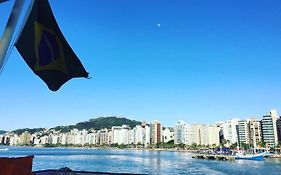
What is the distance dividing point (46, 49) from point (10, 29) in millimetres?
457

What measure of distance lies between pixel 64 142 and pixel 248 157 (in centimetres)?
12875

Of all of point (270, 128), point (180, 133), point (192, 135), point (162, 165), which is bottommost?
point (162, 165)

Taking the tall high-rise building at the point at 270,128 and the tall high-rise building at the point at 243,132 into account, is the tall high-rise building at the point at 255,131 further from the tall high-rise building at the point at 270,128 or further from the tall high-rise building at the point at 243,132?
the tall high-rise building at the point at 270,128

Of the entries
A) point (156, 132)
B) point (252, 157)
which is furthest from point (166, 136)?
point (252, 157)

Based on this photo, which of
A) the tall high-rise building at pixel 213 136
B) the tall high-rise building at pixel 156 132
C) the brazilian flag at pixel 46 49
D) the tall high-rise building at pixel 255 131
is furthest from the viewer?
the tall high-rise building at pixel 156 132

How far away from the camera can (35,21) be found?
3088mm

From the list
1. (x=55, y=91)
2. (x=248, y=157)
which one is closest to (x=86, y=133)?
(x=248, y=157)

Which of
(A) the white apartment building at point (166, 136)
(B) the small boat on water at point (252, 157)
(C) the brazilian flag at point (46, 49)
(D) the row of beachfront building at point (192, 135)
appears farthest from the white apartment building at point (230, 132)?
(C) the brazilian flag at point (46, 49)

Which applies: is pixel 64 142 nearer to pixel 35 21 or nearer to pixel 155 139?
pixel 155 139

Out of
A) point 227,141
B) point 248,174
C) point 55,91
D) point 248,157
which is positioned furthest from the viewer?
point 227,141

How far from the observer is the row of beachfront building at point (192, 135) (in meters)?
101

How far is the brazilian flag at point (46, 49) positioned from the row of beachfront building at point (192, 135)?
100873 millimetres

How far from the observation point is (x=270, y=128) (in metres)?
99.1

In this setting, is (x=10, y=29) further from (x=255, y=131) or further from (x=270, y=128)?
(x=255, y=131)
